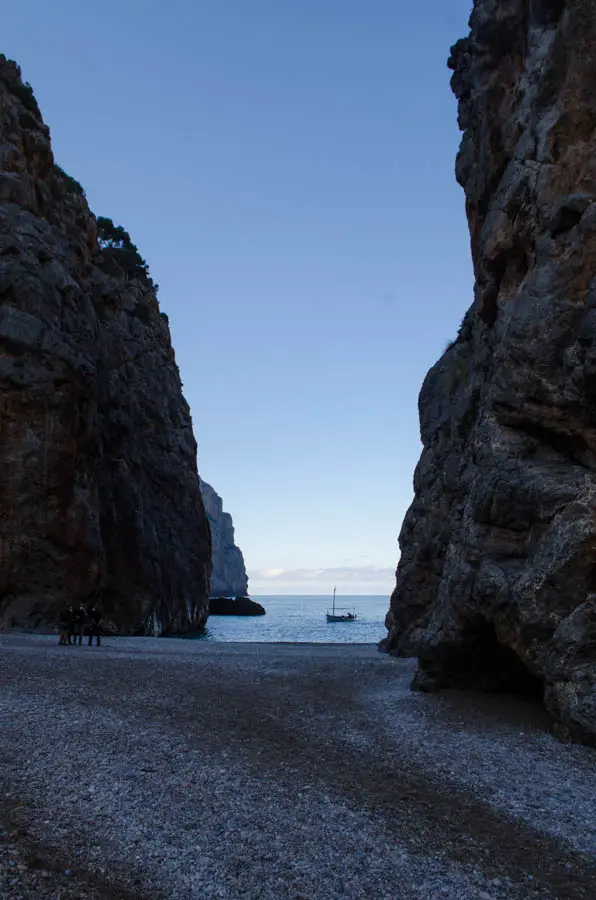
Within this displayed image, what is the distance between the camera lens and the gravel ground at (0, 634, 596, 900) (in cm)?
782

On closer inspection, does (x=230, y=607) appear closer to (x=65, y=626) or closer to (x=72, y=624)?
(x=72, y=624)

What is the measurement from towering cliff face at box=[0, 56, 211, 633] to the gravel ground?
24.6m

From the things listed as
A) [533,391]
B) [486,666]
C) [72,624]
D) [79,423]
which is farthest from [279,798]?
[79,423]

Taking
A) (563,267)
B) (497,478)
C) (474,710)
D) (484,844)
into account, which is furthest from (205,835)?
(563,267)

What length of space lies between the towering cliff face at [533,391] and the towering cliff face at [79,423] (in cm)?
2852

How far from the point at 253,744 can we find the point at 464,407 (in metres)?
17.5

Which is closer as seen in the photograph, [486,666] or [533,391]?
[533,391]

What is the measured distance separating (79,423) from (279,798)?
38146mm

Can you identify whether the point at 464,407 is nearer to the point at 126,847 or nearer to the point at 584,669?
the point at 584,669

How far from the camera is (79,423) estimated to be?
44.6 metres

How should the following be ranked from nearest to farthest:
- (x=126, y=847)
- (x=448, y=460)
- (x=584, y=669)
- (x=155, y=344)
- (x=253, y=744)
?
(x=126, y=847)
(x=253, y=744)
(x=584, y=669)
(x=448, y=460)
(x=155, y=344)

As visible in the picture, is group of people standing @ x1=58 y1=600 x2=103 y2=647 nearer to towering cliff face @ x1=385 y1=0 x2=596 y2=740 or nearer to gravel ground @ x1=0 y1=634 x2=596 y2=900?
gravel ground @ x1=0 y1=634 x2=596 y2=900

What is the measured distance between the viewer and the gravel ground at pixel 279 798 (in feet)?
25.7

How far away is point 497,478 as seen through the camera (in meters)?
18.5
